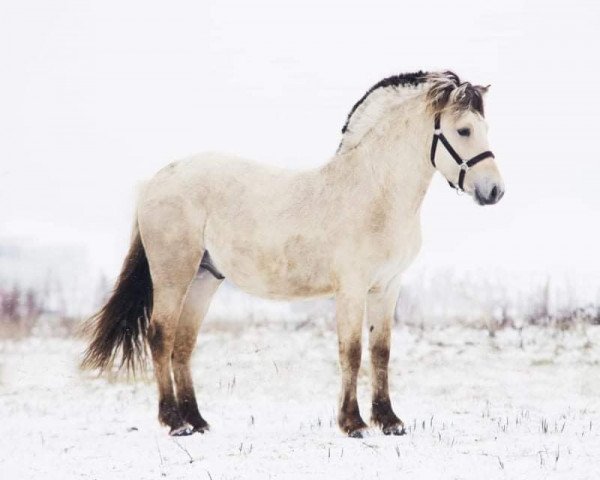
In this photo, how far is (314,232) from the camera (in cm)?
612

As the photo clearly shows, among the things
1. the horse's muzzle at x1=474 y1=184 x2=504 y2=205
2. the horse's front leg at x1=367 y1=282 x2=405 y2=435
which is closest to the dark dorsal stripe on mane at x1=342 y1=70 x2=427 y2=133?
the horse's muzzle at x1=474 y1=184 x2=504 y2=205

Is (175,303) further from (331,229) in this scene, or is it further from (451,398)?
(451,398)

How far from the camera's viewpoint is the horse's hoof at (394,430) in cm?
600

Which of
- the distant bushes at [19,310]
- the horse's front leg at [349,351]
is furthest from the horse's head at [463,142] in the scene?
the distant bushes at [19,310]

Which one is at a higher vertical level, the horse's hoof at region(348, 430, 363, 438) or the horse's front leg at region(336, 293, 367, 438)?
the horse's front leg at region(336, 293, 367, 438)

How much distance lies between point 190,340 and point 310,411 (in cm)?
168

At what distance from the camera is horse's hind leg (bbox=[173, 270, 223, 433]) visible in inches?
267

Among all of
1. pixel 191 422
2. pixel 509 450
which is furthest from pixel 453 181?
pixel 191 422

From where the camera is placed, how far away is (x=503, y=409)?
7.71 meters

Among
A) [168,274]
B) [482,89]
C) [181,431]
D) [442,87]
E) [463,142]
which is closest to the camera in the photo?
[463,142]

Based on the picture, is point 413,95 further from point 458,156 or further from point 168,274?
point 168,274

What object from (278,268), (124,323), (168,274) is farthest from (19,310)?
(278,268)

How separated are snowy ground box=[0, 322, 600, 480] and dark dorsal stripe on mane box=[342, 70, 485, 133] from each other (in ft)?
8.97

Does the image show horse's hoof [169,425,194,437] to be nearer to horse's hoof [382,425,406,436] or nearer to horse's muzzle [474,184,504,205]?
horse's hoof [382,425,406,436]
